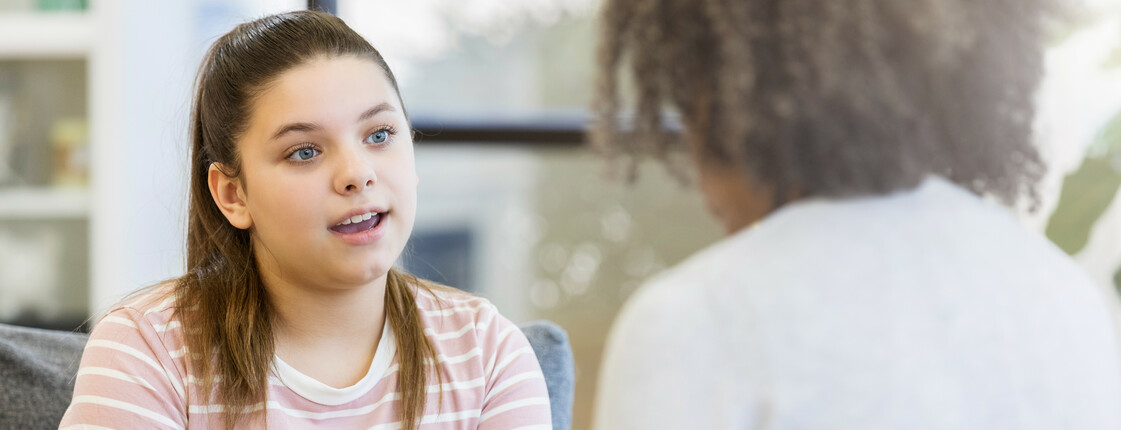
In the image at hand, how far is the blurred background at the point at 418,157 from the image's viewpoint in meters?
1.61

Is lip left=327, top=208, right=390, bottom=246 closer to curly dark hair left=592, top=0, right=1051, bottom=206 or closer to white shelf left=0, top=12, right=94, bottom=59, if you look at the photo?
curly dark hair left=592, top=0, right=1051, bottom=206

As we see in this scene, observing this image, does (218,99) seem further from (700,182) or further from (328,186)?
(700,182)

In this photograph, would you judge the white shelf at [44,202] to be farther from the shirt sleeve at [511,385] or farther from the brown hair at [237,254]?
the shirt sleeve at [511,385]

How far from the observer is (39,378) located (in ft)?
3.12

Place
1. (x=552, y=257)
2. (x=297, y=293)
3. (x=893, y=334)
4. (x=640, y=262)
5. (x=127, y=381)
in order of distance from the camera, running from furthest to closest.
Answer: (x=552, y=257), (x=640, y=262), (x=893, y=334), (x=297, y=293), (x=127, y=381)

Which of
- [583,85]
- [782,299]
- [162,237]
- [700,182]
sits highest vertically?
[583,85]

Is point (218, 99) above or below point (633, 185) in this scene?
above

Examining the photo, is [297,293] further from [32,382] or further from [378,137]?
[32,382]

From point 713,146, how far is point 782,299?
8.7 inches

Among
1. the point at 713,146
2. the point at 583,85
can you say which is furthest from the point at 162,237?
the point at 713,146

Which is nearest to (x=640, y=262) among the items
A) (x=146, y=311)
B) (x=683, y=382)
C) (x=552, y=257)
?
(x=552, y=257)

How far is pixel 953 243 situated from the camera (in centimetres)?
104

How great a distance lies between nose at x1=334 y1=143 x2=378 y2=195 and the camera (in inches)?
33.2

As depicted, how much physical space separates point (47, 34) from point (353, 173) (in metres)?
1.25
